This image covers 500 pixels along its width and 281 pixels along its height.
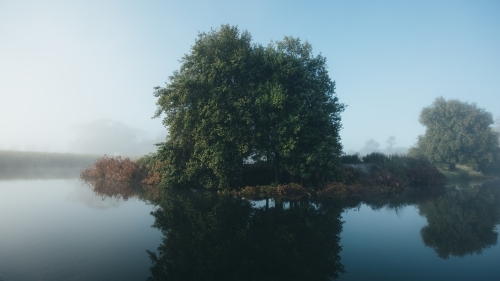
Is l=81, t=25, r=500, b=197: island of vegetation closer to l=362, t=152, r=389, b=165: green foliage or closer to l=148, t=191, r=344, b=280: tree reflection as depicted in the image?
l=362, t=152, r=389, b=165: green foliage

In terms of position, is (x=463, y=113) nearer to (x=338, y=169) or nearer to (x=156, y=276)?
(x=338, y=169)

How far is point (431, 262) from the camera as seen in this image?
6.95m

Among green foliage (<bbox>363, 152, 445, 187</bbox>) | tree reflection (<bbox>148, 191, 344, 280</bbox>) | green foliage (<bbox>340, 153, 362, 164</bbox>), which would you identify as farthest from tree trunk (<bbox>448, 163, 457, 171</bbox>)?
tree reflection (<bbox>148, 191, 344, 280</bbox>)

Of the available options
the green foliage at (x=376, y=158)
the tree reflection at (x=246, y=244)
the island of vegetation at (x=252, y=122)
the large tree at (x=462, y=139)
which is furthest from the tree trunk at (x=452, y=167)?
the tree reflection at (x=246, y=244)

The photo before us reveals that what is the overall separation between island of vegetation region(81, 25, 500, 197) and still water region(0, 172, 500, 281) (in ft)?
15.6

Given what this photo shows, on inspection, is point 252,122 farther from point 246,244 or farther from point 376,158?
point 376,158

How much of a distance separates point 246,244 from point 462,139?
150 feet

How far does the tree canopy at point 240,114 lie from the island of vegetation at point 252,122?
7 cm

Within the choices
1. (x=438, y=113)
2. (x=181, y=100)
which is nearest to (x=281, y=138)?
(x=181, y=100)

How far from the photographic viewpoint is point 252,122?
60.1ft

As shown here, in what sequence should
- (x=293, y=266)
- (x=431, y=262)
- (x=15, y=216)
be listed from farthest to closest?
(x=15, y=216), (x=431, y=262), (x=293, y=266)

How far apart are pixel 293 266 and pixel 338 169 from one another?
565 inches

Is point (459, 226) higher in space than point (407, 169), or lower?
lower

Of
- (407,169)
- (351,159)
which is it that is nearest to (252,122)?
(351,159)
